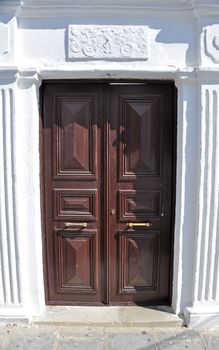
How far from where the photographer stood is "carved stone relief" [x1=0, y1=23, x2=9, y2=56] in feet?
11.5

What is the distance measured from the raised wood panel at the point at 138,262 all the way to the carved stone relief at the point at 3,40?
2.23 meters

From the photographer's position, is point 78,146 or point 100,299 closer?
point 78,146

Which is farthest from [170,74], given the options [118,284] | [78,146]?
[118,284]

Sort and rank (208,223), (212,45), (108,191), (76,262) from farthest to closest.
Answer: (76,262) → (108,191) → (208,223) → (212,45)

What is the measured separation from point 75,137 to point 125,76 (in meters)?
0.82

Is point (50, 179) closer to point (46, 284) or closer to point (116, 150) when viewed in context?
point (116, 150)

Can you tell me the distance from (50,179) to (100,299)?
1.48 m

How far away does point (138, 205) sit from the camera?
397cm

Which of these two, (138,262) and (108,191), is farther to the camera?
(138,262)

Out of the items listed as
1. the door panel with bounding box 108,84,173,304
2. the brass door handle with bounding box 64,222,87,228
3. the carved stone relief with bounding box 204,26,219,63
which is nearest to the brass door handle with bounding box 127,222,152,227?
the door panel with bounding box 108,84,173,304

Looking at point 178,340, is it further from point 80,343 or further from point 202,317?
point 80,343

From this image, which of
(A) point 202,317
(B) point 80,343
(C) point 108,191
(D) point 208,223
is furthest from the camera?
(C) point 108,191

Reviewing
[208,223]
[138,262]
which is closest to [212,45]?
[208,223]

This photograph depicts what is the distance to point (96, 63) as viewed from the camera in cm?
358
